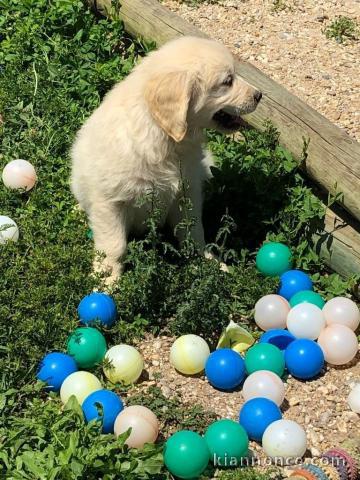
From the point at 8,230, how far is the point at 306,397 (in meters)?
2.57

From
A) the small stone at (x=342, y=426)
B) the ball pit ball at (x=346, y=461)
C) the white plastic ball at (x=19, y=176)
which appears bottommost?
the white plastic ball at (x=19, y=176)

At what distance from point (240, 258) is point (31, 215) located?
1.74 metres

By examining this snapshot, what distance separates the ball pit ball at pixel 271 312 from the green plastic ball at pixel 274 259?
361mm

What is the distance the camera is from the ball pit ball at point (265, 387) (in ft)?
15.1

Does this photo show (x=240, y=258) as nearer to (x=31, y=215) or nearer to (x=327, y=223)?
(x=327, y=223)

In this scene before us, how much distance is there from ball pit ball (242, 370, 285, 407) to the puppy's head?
1.62m

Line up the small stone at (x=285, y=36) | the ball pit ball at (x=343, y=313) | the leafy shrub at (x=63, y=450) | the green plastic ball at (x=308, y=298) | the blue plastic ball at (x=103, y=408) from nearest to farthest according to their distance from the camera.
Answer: the leafy shrub at (x=63, y=450) < the blue plastic ball at (x=103, y=408) < the ball pit ball at (x=343, y=313) < the green plastic ball at (x=308, y=298) < the small stone at (x=285, y=36)

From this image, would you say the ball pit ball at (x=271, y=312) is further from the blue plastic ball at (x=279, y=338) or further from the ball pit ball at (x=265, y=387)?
the ball pit ball at (x=265, y=387)

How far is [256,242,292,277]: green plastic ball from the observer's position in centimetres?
564

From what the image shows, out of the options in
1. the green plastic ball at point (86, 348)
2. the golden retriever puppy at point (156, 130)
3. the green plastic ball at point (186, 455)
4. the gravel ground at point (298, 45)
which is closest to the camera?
the green plastic ball at point (186, 455)

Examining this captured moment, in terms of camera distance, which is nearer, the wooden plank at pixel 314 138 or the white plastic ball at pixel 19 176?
the wooden plank at pixel 314 138

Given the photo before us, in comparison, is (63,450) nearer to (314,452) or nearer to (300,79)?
(314,452)

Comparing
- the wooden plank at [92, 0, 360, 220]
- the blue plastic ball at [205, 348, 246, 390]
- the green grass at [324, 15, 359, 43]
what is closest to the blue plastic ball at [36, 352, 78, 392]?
the blue plastic ball at [205, 348, 246, 390]

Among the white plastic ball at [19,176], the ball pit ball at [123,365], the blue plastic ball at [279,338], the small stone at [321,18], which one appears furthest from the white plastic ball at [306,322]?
the small stone at [321,18]
